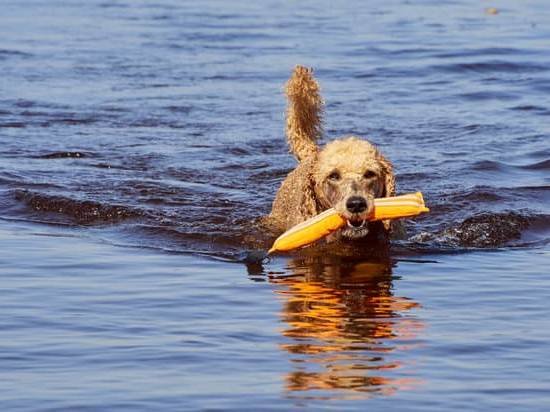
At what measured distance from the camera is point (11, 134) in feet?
52.5

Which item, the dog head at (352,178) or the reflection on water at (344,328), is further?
the dog head at (352,178)

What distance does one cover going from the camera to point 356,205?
1003 centimetres

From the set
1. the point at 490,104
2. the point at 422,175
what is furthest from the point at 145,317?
the point at 490,104

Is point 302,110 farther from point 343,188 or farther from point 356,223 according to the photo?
point 356,223

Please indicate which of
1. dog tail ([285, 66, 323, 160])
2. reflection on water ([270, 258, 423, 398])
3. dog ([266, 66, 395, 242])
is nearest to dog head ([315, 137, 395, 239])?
dog ([266, 66, 395, 242])

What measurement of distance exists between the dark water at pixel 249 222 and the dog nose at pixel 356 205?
1.75 ft

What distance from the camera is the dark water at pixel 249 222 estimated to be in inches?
296

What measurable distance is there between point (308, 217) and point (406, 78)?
376 inches

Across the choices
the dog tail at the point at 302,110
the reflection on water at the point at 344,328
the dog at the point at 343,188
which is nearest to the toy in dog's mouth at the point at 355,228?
the dog at the point at 343,188

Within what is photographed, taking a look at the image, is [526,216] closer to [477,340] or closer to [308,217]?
[308,217]

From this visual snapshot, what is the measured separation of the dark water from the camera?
7508mm

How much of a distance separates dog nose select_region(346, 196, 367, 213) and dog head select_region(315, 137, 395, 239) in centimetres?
3

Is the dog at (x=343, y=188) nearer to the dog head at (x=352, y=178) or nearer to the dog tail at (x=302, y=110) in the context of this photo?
the dog head at (x=352, y=178)

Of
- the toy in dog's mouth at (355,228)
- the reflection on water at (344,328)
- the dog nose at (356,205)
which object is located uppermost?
the dog nose at (356,205)
